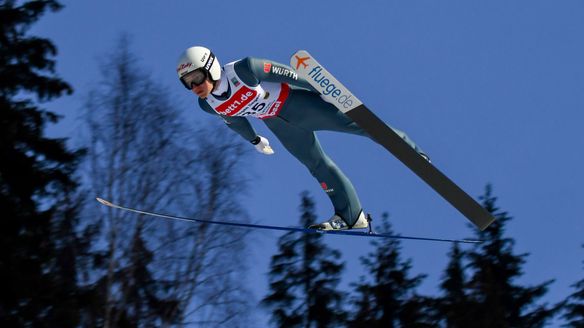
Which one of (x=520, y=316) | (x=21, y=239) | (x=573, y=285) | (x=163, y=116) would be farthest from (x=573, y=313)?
(x=21, y=239)

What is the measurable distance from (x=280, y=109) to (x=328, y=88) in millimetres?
365

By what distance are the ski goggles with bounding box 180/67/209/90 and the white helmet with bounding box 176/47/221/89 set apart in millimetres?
14

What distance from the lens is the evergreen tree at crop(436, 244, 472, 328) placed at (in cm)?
1545

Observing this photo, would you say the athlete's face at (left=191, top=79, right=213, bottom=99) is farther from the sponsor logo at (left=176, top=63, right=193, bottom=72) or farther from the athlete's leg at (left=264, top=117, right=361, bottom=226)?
the athlete's leg at (left=264, top=117, right=361, bottom=226)

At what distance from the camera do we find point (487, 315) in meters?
15.2

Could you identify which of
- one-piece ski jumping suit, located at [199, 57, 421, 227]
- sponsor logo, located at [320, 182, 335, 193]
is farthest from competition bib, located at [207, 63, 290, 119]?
sponsor logo, located at [320, 182, 335, 193]

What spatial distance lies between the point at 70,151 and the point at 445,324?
637cm

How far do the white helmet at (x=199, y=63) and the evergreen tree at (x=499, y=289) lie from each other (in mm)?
9781

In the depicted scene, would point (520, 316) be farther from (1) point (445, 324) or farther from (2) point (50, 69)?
(2) point (50, 69)

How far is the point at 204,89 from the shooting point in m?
6.21

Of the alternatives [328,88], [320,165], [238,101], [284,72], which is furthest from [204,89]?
[320,165]

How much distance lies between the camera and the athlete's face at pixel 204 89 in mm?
6199

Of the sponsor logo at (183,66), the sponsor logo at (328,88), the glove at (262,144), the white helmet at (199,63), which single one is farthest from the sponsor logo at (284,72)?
the glove at (262,144)

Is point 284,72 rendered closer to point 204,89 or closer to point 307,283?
point 204,89
